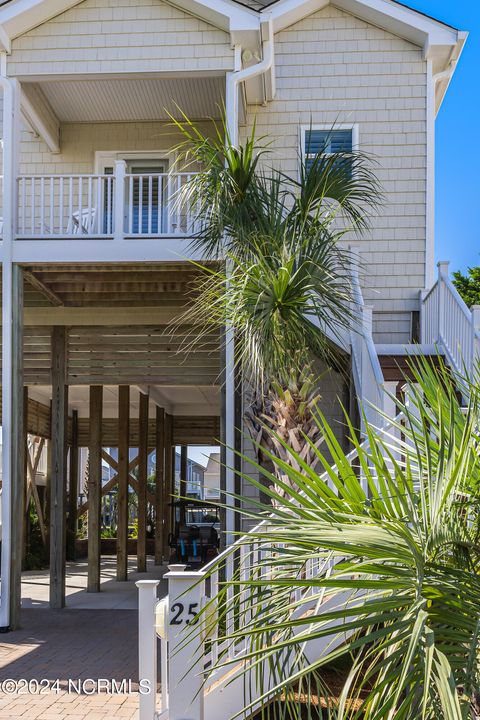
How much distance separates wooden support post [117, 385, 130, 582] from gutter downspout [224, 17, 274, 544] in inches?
213

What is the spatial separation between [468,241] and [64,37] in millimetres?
36355

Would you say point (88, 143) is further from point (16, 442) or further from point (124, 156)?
point (16, 442)

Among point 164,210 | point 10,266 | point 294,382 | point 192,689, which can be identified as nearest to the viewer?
point 192,689

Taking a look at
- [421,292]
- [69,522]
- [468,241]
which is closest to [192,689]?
[421,292]

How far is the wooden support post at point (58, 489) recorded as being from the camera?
12.2m

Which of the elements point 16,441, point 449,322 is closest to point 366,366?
point 449,322

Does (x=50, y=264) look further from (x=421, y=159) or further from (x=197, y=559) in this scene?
(x=197, y=559)

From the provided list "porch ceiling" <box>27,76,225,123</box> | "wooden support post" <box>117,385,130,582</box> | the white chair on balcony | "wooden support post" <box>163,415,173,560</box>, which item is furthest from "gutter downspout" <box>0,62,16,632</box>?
"wooden support post" <box>163,415,173,560</box>

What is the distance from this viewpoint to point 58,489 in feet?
39.9

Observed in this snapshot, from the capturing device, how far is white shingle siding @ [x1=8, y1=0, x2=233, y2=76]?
35.7 ft

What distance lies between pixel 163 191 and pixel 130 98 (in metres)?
1.36

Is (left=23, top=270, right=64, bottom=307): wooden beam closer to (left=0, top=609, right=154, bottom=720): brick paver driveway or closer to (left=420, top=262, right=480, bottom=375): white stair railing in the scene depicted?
(left=0, top=609, right=154, bottom=720): brick paver driveway

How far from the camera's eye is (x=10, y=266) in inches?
430

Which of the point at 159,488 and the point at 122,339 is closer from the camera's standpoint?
the point at 122,339
